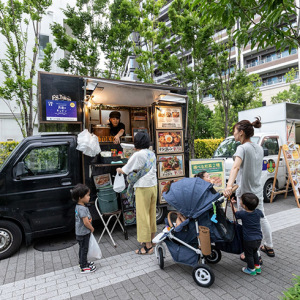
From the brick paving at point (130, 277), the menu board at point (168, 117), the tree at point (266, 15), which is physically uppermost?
the tree at point (266, 15)

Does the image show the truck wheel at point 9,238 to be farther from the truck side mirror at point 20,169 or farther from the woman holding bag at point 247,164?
the woman holding bag at point 247,164

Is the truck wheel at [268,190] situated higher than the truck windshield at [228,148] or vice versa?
the truck windshield at [228,148]

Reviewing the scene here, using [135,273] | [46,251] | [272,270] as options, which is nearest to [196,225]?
[135,273]

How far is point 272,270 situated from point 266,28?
131 inches

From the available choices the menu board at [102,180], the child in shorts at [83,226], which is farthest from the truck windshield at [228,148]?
the child in shorts at [83,226]

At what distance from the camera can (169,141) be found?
562 cm

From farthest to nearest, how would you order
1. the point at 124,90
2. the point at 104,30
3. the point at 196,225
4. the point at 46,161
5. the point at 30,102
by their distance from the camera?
the point at 104,30 < the point at 30,102 < the point at 124,90 < the point at 46,161 < the point at 196,225

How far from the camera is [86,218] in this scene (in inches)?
131

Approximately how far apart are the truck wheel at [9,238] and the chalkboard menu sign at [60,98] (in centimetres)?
195

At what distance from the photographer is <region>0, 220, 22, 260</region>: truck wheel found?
12.7ft

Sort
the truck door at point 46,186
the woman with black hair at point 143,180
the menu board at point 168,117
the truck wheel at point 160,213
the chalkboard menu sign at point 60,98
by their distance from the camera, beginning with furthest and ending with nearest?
1. the menu board at point 168,117
2. the truck wheel at point 160,213
3. the chalkboard menu sign at point 60,98
4. the truck door at point 46,186
5. the woman with black hair at point 143,180

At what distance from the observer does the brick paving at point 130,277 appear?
287 centimetres

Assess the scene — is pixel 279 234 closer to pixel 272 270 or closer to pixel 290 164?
pixel 272 270

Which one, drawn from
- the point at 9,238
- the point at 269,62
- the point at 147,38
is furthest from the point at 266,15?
the point at 269,62
